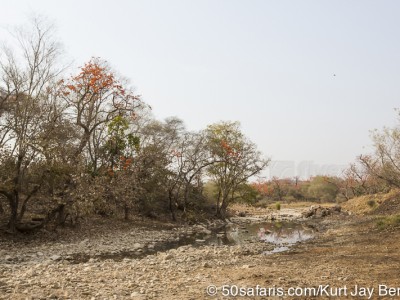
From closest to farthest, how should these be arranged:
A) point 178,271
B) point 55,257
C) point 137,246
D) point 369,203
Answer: point 178,271 → point 55,257 → point 137,246 → point 369,203

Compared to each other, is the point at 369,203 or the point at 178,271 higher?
the point at 369,203

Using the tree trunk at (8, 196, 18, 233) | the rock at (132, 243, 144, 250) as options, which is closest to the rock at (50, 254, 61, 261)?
the rock at (132, 243, 144, 250)

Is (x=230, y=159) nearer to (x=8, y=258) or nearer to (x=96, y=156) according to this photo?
(x=96, y=156)

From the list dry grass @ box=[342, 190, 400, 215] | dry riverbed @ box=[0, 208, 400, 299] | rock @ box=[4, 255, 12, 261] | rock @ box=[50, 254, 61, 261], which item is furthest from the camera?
dry grass @ box=[342, 190, 400, 215]

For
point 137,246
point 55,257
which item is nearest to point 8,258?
point 55,257

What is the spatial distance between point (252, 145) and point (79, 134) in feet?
64.2

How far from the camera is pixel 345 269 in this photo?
33.6 ft

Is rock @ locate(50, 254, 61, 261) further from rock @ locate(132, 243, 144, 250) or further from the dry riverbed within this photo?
rock @ locate(132, 243, 144, 250)

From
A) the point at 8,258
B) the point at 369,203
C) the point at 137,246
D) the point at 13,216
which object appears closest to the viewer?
the point at 8,258

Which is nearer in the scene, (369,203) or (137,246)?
(137,246)

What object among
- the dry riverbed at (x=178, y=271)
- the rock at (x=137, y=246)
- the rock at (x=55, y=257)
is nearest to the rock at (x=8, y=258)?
the dry riverbed at (x=178, y=271)

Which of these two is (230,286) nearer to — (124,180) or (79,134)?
(124,180)

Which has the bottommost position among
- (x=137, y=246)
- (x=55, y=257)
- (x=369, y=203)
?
(x=137, y=246)

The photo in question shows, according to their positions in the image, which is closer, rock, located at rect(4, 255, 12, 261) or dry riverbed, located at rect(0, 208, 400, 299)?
dry riverbed, located at rect(0, 208, 400, 299)
